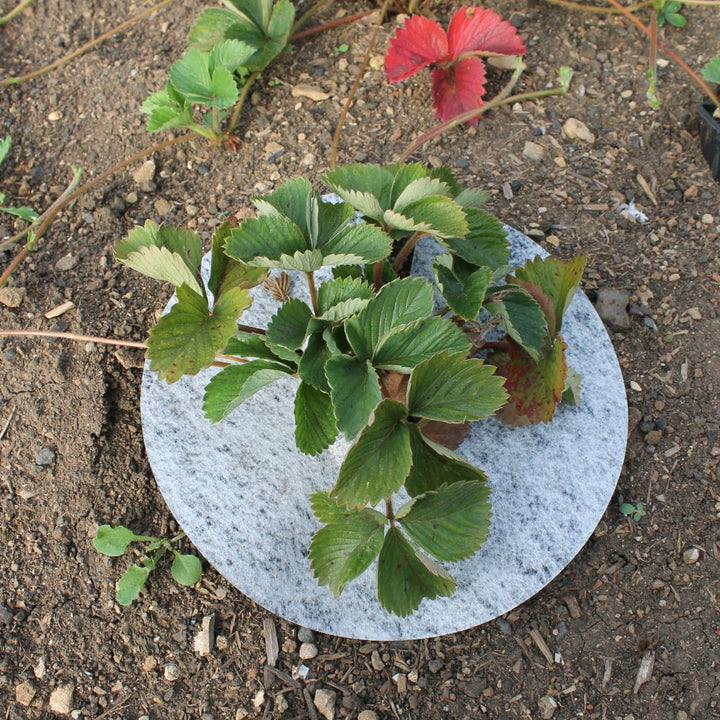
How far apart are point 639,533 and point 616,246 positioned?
77 centimetres

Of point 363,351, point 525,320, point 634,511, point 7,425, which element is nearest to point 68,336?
point 7,425

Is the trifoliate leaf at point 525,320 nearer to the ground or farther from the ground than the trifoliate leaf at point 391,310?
nearer to the ground

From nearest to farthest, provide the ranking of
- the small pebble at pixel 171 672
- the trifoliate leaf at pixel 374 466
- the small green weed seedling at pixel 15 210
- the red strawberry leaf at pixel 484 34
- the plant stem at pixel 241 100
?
the trifoliate leaf at pixel 374 466 < the small pebble at pixel 171 672 < the red strawberry leaf at pixel 484 34 < the small green weed seedling at pixel 15 210 < the plant stem at pixel 241 100

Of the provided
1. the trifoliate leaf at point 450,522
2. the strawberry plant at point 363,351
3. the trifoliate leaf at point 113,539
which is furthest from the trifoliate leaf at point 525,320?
the trifoliate leaf at point 113,539

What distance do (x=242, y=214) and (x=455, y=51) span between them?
716mm

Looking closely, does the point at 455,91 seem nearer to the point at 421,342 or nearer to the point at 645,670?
the point at 421,342

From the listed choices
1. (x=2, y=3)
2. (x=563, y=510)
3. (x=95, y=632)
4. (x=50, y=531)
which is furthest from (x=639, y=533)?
(x=2, y=3)

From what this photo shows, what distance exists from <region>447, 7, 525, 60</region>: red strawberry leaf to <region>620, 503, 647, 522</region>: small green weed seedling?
3.83 ft

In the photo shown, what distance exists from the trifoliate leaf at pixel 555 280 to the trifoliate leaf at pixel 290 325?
48cm

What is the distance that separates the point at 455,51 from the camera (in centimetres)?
203

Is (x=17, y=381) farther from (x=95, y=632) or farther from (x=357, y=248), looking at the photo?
(x=357, y=248)

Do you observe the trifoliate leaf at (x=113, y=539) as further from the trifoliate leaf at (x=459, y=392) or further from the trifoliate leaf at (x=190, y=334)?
the trifoliate leaf at (x=459, y=392)

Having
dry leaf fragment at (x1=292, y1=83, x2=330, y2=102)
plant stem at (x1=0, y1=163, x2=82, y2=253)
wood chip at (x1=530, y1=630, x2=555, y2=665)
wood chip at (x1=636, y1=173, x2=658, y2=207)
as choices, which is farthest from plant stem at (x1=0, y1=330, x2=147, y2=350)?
wood chip at (x1=636, y1=173, x2=658, y2=207)

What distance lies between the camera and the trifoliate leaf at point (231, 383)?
1.38 meters
